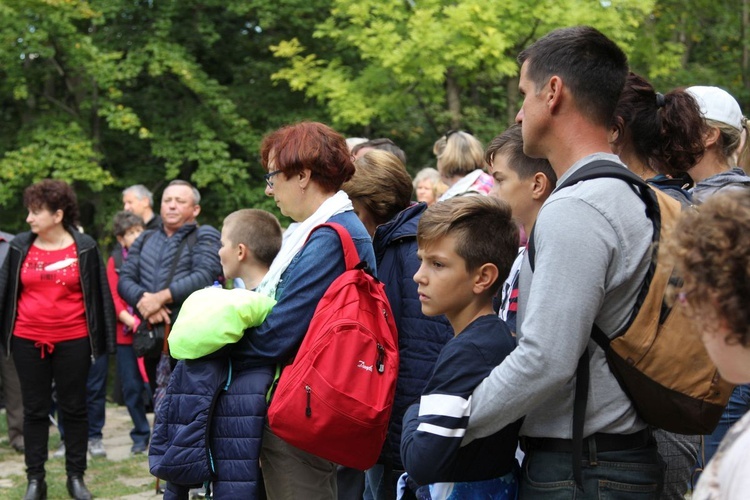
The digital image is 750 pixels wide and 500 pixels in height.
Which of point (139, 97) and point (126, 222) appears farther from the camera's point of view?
point (139, 97)

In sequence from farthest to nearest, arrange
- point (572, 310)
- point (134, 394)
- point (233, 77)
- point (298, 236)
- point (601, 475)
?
point (233, 77), point (134, 394), point (298, 236), point (601, 475), point (572, 310)

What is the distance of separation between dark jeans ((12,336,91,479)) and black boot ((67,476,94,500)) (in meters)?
0.04

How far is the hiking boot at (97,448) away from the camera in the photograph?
7973 mm

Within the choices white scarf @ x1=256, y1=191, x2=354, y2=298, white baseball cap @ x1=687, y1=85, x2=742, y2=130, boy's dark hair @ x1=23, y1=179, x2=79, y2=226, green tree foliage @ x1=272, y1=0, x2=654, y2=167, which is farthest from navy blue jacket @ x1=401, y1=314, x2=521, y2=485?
green tree foliage @ x1=272, y1=0, x2=654, y2=167

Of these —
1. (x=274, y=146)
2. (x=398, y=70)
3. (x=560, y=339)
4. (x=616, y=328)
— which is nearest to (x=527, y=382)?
(x=560, y=339)

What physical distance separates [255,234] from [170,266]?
309cm

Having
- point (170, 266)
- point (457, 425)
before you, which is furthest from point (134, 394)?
point (457, 425)

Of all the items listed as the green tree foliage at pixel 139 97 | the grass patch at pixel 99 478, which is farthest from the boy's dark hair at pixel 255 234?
the green tree foliage at pixel 139 97

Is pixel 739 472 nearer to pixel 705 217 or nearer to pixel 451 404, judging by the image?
pixel 705 217

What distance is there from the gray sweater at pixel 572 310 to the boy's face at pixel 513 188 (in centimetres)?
87

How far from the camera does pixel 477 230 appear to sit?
2.52m

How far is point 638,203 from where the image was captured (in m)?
2.13

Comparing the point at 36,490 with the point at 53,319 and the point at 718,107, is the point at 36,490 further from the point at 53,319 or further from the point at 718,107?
the point at 718,107

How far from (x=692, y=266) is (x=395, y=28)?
12.5 metres
